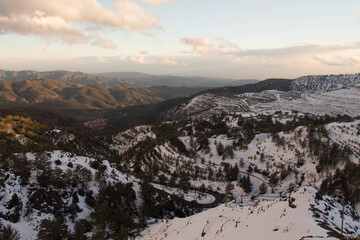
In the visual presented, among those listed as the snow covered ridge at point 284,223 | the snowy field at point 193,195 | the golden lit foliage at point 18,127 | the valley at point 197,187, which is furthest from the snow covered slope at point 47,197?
the golden lit foliage at point 18,127

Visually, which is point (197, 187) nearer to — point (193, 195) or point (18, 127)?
point (193, 195)

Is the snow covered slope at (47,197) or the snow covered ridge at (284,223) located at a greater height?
the snow covered ridge at (284,223)

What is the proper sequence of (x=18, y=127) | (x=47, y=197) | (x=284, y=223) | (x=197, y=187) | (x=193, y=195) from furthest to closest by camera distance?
(x=18, y=127), (x=197, y=187), (x=193, y=195), (x=47, y=197), (x=284, y=223)

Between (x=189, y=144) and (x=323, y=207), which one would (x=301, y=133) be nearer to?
(x=189, y=144)

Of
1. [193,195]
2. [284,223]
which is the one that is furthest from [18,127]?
[284,223]

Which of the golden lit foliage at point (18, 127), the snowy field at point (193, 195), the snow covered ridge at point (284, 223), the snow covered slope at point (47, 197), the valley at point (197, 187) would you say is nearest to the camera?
the snow covered ridge at point (284, 223)

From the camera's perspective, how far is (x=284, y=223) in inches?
1158

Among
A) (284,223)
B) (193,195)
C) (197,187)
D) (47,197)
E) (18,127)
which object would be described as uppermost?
(284,223)

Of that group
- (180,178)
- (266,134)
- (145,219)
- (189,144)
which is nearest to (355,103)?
(266,134)

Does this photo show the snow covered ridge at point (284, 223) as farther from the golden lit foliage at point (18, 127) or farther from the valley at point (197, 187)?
the golden lit foliage at point (18, 127)

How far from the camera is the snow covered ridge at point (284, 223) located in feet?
86.4

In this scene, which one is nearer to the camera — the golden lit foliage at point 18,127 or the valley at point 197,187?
the valley at point 197,187

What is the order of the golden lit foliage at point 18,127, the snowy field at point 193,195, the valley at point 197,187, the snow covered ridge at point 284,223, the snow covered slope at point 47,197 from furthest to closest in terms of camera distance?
the golden lit foliage at point 18,127
the snowy field at point 193,195
the snow covered slope at point 47,197
the valley at point 197,187
the snow covered ridge at point 284,223

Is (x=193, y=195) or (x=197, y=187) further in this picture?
(x=197, y=187)
